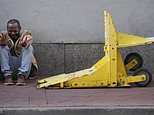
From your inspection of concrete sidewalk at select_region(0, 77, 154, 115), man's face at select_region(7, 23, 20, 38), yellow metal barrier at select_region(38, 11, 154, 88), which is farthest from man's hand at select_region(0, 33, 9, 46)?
yellow metal barrier at select_region(38, 11, 154, 88)

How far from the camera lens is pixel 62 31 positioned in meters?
8.53

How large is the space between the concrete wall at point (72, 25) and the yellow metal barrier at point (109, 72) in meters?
→ 1.29

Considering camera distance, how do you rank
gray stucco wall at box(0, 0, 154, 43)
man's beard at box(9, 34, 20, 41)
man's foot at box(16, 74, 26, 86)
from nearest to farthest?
man's foot at box(16, 74, 26, 86) → man's beard at box(9, 34, 20, 41) → gray stucco wall at box(0, 0, 154, 43)

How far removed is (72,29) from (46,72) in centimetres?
95

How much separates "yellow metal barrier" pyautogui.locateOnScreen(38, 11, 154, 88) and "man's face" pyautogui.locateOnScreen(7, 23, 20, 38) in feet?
3.52

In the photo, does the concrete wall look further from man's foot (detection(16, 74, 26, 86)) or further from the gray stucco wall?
man's foot (detection(16, 74, 26, 86))

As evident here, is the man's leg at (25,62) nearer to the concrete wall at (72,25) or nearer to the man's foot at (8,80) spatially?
the man's foot at (8,80)

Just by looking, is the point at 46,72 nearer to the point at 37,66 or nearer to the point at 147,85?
the point at 37,66

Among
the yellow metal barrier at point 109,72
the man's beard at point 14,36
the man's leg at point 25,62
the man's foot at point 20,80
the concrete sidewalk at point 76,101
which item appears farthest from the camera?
the man's beard at point 14,36

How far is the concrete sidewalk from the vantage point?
571cm

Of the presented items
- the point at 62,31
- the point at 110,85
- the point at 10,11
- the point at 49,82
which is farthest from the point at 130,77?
the point at 10,11

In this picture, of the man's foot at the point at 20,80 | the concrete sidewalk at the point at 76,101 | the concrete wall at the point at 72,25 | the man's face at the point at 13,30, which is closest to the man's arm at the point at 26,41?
the man's face at the point at 13,30

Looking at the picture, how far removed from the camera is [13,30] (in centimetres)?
778

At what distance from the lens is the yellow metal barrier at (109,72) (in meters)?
7.11
